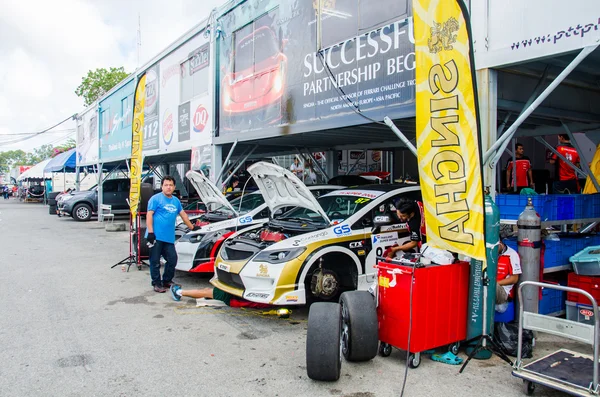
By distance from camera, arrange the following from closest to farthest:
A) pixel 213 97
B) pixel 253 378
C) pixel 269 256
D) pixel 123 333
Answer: pixel 253 378, pixel 123 333, pixel 269 256, pixel 213 97

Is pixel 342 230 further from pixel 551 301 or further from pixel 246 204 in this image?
pixel 246 204

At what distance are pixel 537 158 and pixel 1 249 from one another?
47.8 ft

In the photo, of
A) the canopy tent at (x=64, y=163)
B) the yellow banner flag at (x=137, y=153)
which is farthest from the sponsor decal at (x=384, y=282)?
the canopy tent at (x=64, y=163)

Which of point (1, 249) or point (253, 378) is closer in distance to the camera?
point (253, 378)

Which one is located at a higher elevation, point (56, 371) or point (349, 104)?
point (349, 104)

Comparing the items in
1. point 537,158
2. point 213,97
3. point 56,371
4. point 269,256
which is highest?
point 213,97

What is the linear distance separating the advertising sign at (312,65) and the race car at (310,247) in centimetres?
136

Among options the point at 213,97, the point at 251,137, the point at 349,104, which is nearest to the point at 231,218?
the point at 251,137

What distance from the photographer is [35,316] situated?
588 centimetres

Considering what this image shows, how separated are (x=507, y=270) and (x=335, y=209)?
8.29ft

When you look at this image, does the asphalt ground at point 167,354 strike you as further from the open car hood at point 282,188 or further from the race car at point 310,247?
the open car hood at point 282,188

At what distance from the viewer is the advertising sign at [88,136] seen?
2305 centimetres

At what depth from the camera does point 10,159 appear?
142m

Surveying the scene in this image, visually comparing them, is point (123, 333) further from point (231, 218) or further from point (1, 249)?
point (1, 249)
